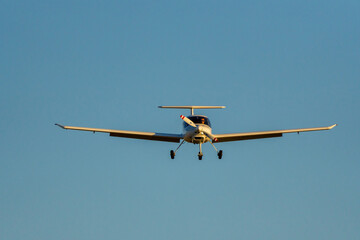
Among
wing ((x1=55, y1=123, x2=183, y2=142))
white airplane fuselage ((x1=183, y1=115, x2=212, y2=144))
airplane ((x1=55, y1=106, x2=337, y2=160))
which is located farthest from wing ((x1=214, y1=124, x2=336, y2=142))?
wing ((x1=55, y1=123, x2=183, y2=142))

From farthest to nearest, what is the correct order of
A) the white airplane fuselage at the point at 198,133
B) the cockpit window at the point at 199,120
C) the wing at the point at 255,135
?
the wing at the point at 255,135
the cockpit window at the point at 199,120
the white airplane fuselage at the point at 198,133

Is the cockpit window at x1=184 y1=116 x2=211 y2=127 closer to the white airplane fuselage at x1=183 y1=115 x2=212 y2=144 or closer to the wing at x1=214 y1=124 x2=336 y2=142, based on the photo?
the white airplane fuselage at x1=183 y1=115 x2=212 y2=144

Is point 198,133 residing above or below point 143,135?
below

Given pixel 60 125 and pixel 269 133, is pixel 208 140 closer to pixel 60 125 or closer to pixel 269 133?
pixel 269 133

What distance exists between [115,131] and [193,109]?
8072 mm

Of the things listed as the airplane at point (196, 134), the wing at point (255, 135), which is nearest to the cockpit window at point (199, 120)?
the airplane at point (196, 134)

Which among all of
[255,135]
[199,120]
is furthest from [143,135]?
[255,135]

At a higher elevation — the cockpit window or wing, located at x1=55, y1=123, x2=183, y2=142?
the cockpit window

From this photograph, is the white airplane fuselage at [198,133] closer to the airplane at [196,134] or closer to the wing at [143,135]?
the airplane at [196,134]

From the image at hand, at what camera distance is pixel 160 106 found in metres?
57.2

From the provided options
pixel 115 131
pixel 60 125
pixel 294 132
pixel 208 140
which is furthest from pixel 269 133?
pixel 60 125

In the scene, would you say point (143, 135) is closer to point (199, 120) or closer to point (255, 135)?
point (199, 120)

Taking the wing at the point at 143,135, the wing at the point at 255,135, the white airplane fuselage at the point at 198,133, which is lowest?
the white airplane fuselage at the point at 198,133

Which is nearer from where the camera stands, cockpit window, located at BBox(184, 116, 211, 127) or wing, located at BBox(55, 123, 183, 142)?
cockpit window, located at BBox(184, 116, 211, 127)
